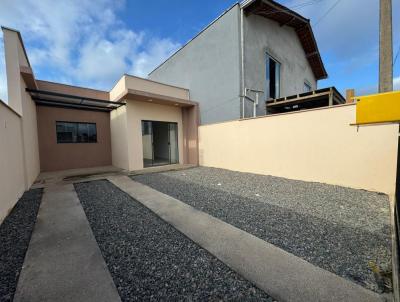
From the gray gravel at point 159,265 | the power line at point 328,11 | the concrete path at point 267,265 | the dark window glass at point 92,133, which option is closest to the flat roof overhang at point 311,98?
the power line at point 328,11

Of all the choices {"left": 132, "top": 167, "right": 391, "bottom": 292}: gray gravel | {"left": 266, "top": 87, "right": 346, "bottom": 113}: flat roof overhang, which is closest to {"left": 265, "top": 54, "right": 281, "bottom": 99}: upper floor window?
{"left": 266, "top": 87, "right": 346, "bottom": 113}: flat roof overhang

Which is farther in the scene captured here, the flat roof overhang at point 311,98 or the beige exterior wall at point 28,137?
the flat roof overhang at point 311,98

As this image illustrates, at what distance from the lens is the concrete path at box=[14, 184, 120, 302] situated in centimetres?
152

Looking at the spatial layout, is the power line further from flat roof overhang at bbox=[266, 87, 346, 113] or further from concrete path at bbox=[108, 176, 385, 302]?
concrete path at bbox=[108, 176, 385, 302]

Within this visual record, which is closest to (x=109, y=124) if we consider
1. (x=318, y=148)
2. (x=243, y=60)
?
(x=243, y=60)

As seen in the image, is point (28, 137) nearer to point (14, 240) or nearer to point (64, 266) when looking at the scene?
point (14, 240)

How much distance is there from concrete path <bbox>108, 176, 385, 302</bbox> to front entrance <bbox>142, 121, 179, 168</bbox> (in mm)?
6270

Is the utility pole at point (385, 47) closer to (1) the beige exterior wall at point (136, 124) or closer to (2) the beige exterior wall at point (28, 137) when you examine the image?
(1) the beige exterior wall at point (136, 124)

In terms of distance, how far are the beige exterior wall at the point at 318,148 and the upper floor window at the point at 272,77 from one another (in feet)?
13.0

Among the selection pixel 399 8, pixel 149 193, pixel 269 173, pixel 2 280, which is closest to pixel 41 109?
pixel 149 193

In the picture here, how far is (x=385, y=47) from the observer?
3648mm

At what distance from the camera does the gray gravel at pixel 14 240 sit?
5.45 ft

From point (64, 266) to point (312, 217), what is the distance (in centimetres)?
358

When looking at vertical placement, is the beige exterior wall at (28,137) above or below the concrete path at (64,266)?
above
